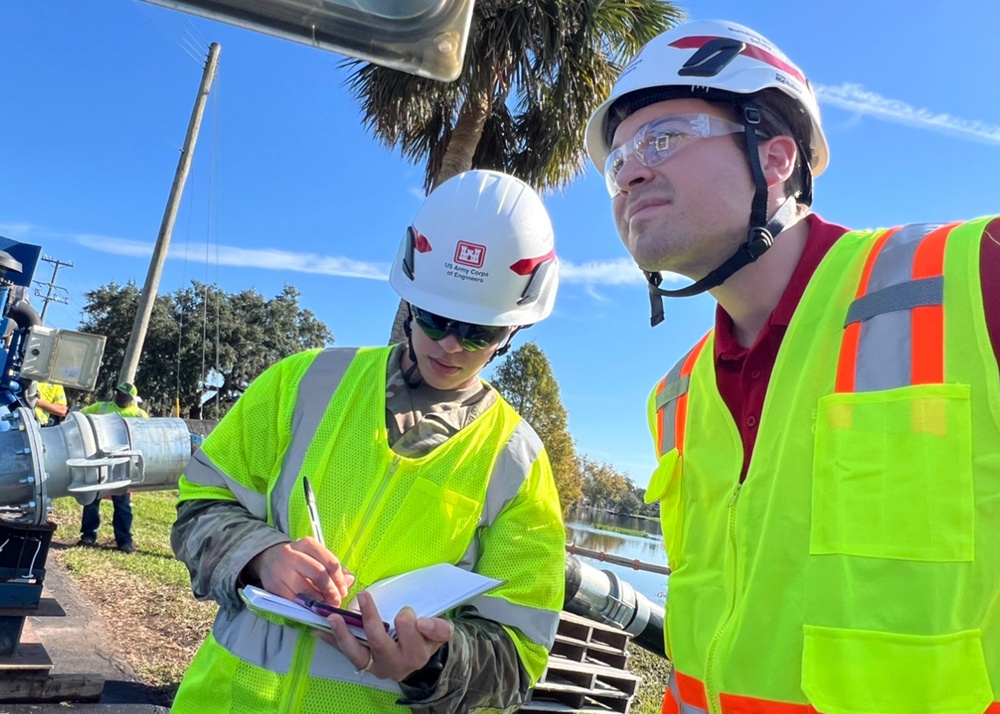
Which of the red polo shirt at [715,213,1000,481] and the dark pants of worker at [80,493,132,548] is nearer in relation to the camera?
the red polo shirt at [715,213,1000,481]

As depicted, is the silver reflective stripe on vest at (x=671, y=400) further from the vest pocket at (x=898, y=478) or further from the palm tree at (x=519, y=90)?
the palm tree at (x=519, y=90)

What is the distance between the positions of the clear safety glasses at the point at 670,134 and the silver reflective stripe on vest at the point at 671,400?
56 centimetres

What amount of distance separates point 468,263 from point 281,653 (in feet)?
3.60

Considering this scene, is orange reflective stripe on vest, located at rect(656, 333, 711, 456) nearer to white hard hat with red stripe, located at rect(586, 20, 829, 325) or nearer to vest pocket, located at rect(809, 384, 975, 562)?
white hard hat with red stripe, located at rect(586, 20, 829, 325)

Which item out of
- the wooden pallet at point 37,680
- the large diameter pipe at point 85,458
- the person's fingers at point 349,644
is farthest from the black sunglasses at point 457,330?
the wooden pallet at point 37,680

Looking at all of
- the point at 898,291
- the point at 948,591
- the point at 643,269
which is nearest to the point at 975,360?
the point at 898,291

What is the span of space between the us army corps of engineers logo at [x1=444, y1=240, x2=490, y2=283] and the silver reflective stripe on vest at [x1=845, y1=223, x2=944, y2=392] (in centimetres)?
101

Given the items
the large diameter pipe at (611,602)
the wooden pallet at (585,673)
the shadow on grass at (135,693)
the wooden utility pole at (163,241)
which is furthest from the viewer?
the wooden utility pole at (163,241)

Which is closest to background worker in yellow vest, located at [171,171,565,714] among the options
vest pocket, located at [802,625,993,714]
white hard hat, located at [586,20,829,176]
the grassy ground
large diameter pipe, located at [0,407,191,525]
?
white hard hat, located at [586,20,829,176]

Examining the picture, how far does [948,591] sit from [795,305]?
662 mm

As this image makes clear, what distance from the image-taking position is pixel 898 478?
1.16 metres

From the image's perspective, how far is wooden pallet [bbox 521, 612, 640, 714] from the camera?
4.78 meters

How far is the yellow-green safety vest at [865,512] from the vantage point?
1099 millimetres

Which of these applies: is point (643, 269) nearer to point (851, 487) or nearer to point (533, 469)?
point (533, 469)
